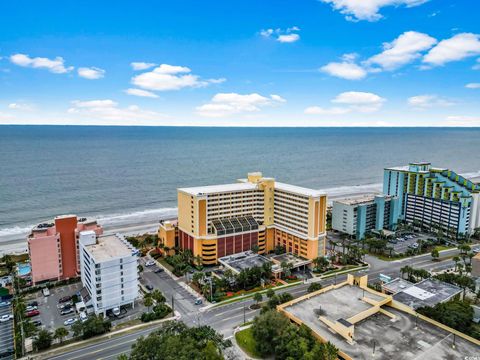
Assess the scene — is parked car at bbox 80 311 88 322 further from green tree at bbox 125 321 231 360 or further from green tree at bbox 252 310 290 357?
green tree at bbox 252 310 290 357

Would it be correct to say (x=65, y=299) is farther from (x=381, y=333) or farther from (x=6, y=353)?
(x=381, y=333)

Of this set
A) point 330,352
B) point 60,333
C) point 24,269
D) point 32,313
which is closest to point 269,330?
point 330,352

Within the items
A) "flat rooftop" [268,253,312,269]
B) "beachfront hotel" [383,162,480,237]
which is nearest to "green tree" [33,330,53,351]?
"flat rooftop" [268,253,312,269]

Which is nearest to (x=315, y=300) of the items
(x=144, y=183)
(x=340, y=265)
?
(x=340, y=265)

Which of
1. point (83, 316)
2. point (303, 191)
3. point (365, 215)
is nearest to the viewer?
point (83, 316)

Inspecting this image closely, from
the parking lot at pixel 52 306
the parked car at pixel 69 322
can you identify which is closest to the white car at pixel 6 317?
the parking lot at pixel 52 306

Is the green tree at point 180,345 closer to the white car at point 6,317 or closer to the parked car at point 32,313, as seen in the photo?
the parked car at point 32,313

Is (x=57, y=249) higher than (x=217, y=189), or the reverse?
(x=217, y=189)

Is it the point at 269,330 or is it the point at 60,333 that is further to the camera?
the point at 60,333
